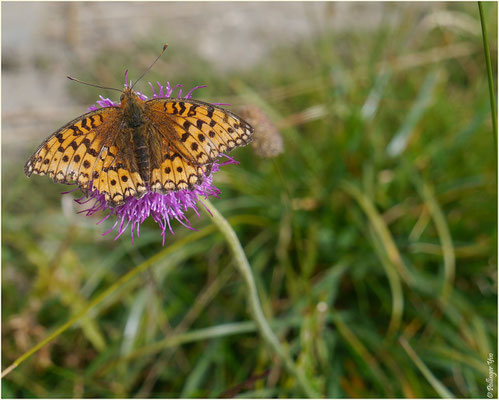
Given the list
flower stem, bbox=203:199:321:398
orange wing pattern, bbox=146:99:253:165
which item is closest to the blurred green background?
flower stem, bbox=203:199:321:398

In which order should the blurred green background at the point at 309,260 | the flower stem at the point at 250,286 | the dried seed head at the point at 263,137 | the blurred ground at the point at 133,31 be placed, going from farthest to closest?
1. the blurred ground at the point at 133,31
2. the blurred green background at the point at 309,260
3. the dried seed head at the point at 263,137
4. the flower stem at the point at 250,286

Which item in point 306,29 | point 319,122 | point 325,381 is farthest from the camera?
point 306,29

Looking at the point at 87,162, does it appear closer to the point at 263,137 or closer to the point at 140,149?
the point at 140,149

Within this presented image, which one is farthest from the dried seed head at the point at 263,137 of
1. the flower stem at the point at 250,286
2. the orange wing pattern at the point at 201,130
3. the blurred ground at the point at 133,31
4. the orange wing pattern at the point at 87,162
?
the blurred ground at the point at 133,31

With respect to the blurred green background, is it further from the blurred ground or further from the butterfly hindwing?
the butterfly hindwing

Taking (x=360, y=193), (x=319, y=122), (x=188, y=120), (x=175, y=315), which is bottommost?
(x=175, y=315)

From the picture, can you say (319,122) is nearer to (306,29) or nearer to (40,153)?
(306,29)

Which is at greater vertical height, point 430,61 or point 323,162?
point 430,61

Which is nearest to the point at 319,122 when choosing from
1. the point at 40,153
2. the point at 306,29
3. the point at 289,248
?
the point at 289,248

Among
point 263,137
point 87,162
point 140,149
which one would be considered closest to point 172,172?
point 140,149

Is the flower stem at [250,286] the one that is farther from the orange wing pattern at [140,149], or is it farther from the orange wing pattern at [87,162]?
the orange wing pattern at [87,162]
